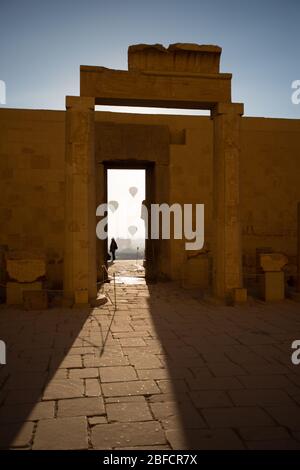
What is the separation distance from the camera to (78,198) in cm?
830

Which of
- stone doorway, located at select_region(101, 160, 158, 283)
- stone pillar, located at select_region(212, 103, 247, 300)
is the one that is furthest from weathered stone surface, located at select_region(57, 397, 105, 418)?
stone doorway, located at select_region(101, 160, 158, 283)

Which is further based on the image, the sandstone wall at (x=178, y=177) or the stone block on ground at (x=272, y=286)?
the sandstone wall at (x=178, y=177)

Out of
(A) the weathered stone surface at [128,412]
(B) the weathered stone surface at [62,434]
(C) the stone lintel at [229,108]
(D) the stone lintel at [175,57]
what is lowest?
(A) the weathered stone surface at [128,412]

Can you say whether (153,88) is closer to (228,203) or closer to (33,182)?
(228,203)

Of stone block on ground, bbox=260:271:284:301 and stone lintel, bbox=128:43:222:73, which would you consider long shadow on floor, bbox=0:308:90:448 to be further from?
stone lintel, bbox=128:43:222:73

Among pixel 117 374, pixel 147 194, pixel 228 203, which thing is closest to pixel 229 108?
pixel 228 203

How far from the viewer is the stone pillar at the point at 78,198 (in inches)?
325

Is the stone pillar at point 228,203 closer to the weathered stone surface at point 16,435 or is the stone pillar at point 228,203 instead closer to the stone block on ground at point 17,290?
the stone block on ground at point 17,290

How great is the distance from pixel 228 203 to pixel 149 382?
5473 mm

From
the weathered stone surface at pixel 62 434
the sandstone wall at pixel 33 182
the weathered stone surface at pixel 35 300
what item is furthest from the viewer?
the sandstone wall at pixel 33 182

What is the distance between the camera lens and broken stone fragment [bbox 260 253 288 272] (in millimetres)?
8805

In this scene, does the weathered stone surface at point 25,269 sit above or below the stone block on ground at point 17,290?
above

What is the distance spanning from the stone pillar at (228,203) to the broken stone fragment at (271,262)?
55cm

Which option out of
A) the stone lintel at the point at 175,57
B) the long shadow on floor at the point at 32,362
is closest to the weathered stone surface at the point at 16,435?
the long shadow on floor at the point at 32,362
